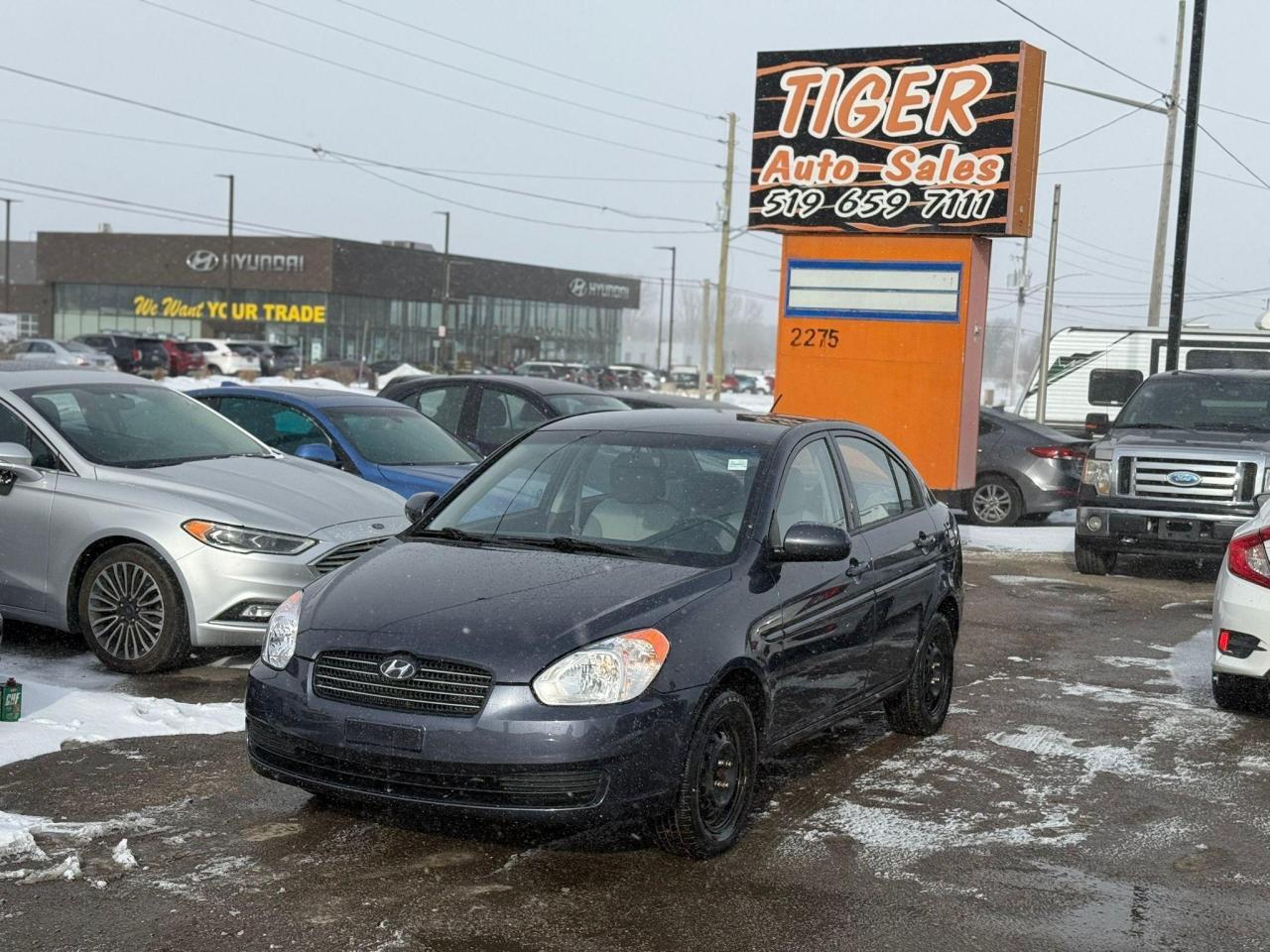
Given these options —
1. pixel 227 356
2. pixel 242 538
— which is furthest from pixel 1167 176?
pixel 227 356

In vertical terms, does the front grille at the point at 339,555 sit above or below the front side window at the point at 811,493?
below

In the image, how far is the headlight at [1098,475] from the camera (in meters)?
13.7

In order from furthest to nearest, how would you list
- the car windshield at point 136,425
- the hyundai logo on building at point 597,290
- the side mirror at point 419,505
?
the hyundai logo on building at point 597,290 < the car windshield at point 136,425 < the side mirror at point 419,505

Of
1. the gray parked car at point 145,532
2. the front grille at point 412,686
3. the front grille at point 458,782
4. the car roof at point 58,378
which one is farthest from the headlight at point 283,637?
the car roof at point 58,378

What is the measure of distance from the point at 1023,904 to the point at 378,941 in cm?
208

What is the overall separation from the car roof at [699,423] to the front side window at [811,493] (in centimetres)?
13

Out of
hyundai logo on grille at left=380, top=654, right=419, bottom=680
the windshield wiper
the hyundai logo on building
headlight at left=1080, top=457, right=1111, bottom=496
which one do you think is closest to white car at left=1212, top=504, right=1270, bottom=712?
the windshield wiper

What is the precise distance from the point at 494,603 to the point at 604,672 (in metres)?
0.50

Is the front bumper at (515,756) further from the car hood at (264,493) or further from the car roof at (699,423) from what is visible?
the car hood at (264,493)

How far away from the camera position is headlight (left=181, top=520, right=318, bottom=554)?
7.99 m

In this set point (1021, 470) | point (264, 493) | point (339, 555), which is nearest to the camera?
point (339, 555)

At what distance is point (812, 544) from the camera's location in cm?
570

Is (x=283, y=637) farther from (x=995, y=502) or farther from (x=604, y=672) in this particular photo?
(x=995, y=502)

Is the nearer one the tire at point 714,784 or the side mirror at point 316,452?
the tire at point 714,784
